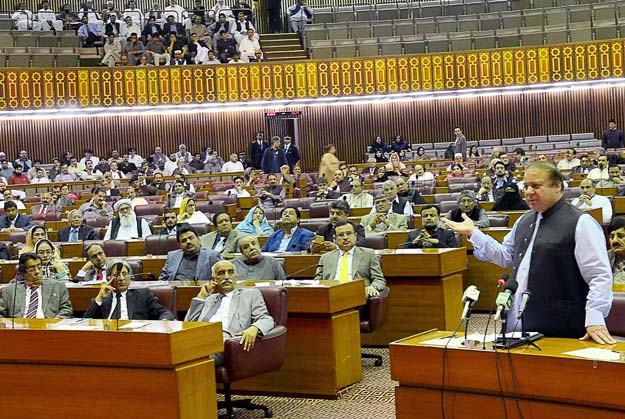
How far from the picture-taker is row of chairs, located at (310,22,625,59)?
20.2 metres

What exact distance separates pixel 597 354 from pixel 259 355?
2.15 meters

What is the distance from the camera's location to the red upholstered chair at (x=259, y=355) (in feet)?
16.2

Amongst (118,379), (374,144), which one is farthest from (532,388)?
(374,144)

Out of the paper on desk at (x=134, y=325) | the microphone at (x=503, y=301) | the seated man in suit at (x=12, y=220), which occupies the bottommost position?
the paper on desk at (x=134, y=325)

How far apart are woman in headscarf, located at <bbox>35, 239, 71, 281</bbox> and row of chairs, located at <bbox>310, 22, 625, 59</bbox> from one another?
13756 millimetres

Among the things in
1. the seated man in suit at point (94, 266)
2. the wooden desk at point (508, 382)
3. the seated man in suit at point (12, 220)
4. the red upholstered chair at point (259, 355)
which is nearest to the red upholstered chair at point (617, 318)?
the wooden desk at point (508, 382)

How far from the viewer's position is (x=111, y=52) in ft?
64.3

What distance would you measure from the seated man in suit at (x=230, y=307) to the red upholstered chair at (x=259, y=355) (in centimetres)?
7

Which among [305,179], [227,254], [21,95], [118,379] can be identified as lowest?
[118,379]

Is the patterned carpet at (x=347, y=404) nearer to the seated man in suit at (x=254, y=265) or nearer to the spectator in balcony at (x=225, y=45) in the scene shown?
the seated man in suit at (x=254, y=265)

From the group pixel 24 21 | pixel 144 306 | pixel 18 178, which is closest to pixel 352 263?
pixel 144 306

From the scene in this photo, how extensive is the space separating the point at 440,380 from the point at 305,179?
1198 cm

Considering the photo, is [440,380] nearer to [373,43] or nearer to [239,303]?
[239,303]

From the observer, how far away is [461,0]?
22.4 meters
